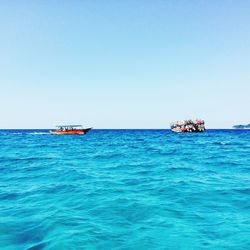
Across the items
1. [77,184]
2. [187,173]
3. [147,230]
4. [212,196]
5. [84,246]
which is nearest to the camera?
[84,246]

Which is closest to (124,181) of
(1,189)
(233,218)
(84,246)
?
(1,189)

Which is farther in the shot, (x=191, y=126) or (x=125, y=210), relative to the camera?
(x=191, y=126)

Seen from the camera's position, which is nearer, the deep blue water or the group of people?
the deep blue water

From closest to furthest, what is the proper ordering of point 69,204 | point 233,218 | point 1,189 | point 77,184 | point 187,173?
point 233,218
point 69,204
point 1,189
point 77,184
point 187,173

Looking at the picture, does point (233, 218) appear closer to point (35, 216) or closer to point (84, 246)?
point (84, 246)

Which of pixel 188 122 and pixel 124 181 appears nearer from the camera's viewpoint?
pixel 124 181

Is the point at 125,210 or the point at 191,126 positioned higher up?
the point at 191,126

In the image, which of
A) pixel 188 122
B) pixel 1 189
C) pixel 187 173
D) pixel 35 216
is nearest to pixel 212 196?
pixel 187 173

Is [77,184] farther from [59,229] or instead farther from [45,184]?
[59,229]

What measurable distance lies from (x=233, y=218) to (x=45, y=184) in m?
9.05

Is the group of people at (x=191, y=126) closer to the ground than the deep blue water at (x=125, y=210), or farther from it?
farther from it

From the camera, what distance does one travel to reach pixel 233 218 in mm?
8953

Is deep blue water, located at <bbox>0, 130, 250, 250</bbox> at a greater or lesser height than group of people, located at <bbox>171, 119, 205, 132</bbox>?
lesser

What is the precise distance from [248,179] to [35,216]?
36.4ft
